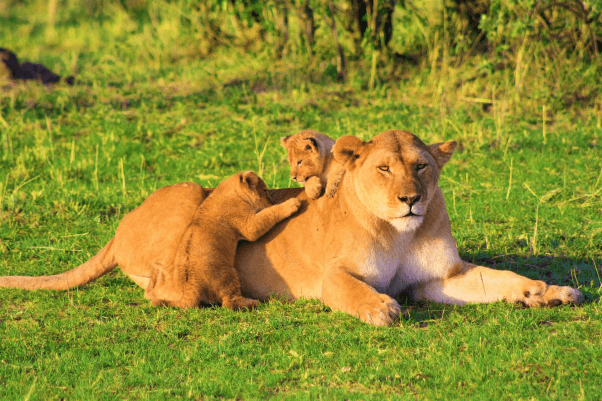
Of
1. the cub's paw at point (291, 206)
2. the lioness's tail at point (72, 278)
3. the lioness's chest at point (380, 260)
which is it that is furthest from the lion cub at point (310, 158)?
the lioness's tail at point (72, 278)

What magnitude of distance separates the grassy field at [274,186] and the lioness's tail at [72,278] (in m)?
0.10

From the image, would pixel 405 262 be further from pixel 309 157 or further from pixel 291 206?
pixel 309 157

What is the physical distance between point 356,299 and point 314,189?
1.13 m

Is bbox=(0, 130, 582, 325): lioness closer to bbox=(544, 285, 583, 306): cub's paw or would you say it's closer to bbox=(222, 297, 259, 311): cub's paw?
bbox=(544, 285, 583, 306): cub's paw

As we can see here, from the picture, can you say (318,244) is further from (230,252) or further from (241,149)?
(241,149)

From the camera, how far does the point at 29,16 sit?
71.6 feet

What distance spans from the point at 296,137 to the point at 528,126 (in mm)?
4711

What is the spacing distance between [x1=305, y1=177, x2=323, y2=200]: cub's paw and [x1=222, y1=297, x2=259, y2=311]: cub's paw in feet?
3.08

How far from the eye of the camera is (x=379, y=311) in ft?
15.8

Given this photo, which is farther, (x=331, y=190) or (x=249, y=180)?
(x=249, y=180)

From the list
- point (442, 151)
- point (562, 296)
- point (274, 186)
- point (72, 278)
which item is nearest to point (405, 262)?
point (442, 151)

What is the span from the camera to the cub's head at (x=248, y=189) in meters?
5.86

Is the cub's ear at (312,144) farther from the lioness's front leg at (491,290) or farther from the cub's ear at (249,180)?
the lioness's front leg at (491,290)

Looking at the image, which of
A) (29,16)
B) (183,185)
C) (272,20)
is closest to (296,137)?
(183,185)
